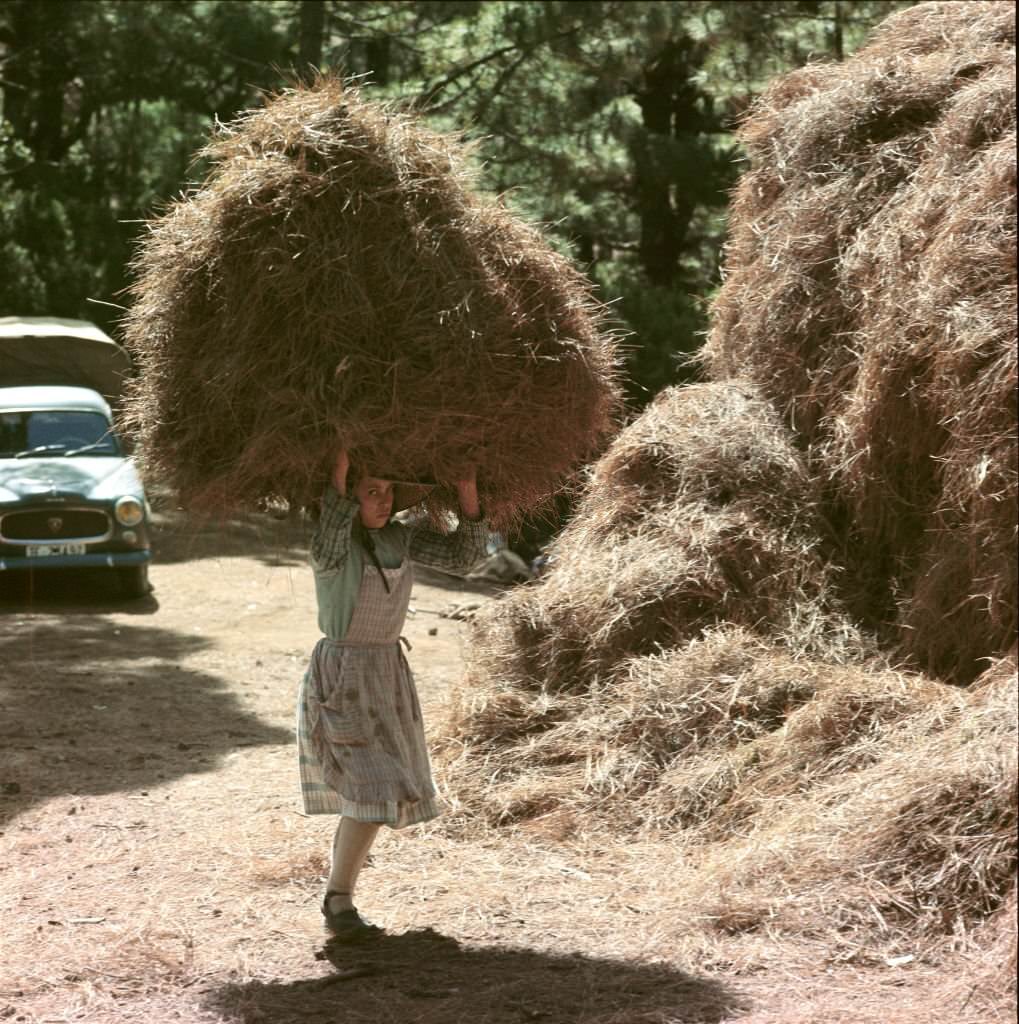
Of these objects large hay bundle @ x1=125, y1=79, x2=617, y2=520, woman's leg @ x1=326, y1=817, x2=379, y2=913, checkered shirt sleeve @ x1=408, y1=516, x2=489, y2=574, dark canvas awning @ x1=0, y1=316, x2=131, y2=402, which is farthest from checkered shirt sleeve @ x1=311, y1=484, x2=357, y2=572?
dark canvas awning @ x1=0, y1=316, x2=131, y2=402

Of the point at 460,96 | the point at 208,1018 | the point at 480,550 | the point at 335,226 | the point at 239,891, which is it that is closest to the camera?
the point at 208,1018

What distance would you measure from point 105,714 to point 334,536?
14.0 feet

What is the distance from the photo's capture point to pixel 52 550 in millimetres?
11898

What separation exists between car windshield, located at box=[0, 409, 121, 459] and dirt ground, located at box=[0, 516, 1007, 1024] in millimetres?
4530

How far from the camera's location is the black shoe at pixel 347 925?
15.2 ft

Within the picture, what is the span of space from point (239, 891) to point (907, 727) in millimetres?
2399

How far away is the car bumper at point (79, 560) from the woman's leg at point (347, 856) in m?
7.84

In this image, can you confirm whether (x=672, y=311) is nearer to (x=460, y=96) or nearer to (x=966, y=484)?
(x=460, y=96)

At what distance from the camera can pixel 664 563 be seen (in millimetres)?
6543

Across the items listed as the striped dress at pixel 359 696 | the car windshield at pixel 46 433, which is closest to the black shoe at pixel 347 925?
the striped dress at pixel 359 696

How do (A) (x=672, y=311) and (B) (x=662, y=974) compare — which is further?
(A) (x=672, y=311)

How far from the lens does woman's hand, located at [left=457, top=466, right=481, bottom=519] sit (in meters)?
4.70

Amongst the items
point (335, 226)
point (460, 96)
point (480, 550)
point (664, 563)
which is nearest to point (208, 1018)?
point (480, 550)

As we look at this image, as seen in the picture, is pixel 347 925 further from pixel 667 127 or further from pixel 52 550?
pixel 667 127
